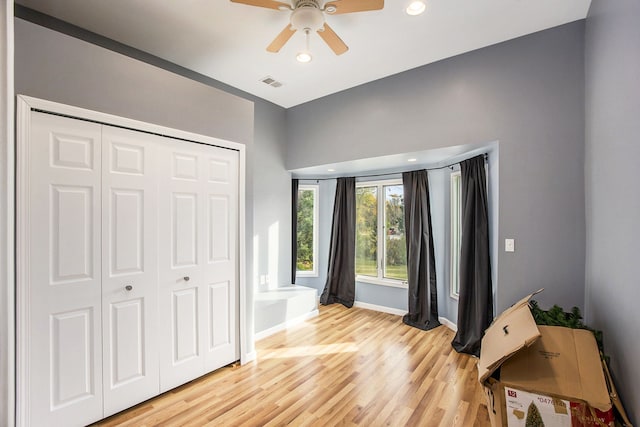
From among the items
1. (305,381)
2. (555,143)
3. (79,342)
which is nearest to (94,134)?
(79,342)

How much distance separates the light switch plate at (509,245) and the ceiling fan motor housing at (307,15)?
8.02ft

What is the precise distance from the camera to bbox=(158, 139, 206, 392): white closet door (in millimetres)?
2434

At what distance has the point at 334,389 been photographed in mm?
2535

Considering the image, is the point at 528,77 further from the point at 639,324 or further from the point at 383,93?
the point at 639,324

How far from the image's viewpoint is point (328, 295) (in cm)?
498

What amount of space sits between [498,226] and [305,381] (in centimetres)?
228

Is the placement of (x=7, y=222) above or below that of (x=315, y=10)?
below

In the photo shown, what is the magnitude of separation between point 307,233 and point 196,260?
275cm

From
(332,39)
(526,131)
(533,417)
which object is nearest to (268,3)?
(332,39)

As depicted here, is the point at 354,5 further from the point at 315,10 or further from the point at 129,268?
the point at 129,268

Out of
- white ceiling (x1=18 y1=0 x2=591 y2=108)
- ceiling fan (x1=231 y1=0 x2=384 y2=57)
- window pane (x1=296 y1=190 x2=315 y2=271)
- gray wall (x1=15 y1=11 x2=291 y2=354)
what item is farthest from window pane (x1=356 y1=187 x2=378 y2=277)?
ceiling fan (x1=231 y1=0 x2=384 y2=57)

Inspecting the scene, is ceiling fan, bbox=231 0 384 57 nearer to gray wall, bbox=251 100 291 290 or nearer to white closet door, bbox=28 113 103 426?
white closet door, bbox=28 113 103 426

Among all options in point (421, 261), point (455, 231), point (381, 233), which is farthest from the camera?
point (381, 233)

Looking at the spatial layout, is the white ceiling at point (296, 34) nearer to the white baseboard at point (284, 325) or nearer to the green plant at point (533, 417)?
the green plant at point (533, 417)
